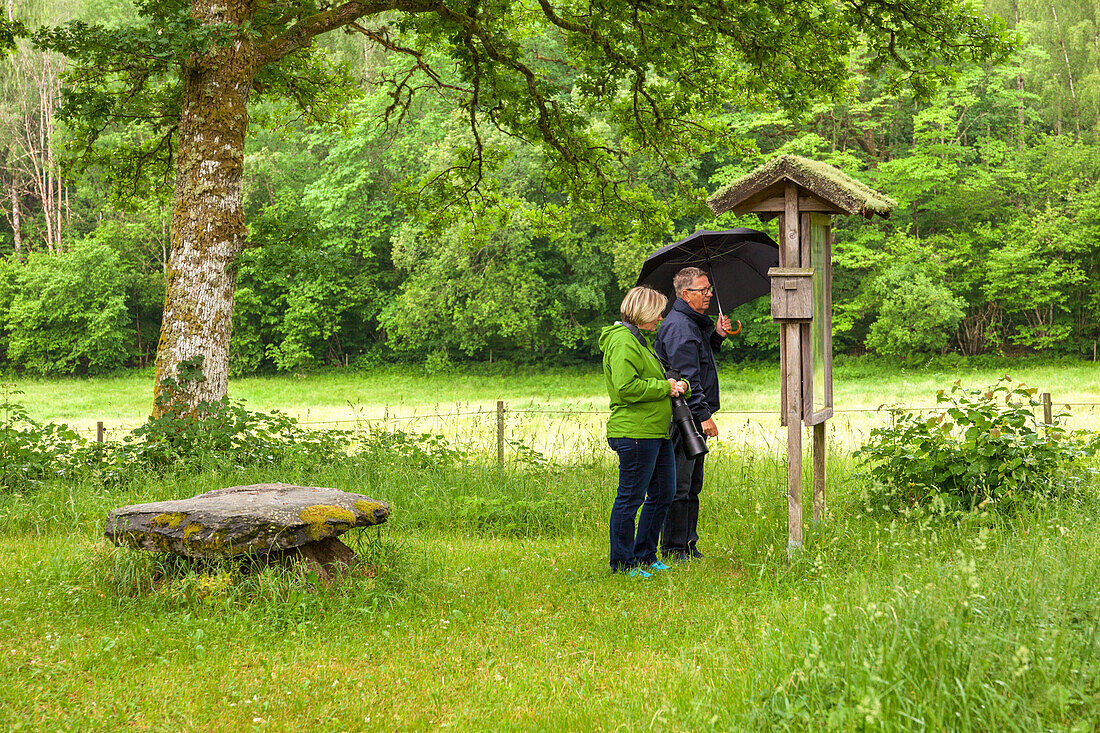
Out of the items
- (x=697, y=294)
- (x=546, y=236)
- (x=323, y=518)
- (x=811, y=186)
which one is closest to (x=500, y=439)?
(x=697, y=294)

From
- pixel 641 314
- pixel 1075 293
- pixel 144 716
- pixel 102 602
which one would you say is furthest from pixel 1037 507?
pixel 1075 293

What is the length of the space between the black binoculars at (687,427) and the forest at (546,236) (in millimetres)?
23148

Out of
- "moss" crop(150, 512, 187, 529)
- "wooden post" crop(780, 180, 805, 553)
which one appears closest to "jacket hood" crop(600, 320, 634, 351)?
"wooden post" crop(780, 180, 805, 553)

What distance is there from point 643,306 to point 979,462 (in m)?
2.99

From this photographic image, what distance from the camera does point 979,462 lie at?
670 centimetres

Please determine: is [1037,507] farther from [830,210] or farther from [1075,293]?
[1075,293]

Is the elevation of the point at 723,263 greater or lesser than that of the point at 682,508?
greater

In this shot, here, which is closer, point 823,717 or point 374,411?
point 823,717

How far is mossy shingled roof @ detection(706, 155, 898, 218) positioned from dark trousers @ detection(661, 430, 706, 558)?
1918mm

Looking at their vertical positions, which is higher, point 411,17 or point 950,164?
point 950,164

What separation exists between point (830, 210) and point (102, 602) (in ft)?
18.9

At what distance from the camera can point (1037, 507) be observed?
592cm

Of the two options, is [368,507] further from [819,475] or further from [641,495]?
[819,475]

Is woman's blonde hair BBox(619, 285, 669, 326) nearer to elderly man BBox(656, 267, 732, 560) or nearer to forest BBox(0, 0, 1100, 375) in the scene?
elderly man BBox(656, 267, 732, 560)
